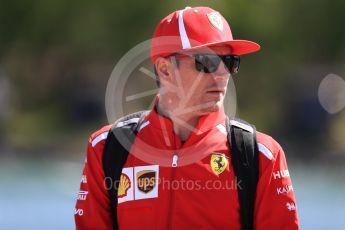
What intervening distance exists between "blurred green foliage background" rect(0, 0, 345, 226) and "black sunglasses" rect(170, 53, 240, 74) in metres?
11.1

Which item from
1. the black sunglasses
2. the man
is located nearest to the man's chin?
the man

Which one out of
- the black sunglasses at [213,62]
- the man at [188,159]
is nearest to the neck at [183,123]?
the man at [188,159]

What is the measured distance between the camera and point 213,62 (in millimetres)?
2924

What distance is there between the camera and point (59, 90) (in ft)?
52.1

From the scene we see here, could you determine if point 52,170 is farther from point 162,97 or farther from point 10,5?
point 162,97

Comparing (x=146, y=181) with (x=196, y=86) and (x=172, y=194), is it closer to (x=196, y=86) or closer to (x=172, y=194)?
(x=172, y=194)

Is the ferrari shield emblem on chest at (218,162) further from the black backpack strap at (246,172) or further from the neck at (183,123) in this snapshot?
the neck at (183,123)

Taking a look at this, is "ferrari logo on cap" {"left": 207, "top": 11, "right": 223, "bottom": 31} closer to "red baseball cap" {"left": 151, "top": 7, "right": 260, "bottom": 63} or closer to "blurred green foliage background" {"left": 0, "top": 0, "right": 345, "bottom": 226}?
"red baseball cap" {"left": 151, "top": 7, "right": 260, "bottom": 63}

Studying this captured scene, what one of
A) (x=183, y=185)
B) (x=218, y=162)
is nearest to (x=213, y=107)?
(x=218, y=162)

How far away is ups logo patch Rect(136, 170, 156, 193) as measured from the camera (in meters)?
2.95

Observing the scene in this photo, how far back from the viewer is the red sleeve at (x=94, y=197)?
298 cm

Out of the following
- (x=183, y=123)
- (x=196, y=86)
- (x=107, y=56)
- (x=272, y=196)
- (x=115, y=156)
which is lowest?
(x=272, y=196)

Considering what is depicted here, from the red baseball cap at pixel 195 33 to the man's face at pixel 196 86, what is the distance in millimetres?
38

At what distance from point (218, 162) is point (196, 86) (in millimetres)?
316
